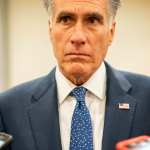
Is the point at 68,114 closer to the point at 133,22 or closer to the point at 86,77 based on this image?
the point at 86,77

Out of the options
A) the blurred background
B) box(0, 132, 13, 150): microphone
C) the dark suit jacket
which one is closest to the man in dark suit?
the dark suit jacket

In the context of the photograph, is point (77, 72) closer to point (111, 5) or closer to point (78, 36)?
point (78, 36)

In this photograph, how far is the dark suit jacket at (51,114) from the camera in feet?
4.19

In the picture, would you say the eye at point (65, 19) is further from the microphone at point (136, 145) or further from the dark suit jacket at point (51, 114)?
the microphone at point (136, 145)

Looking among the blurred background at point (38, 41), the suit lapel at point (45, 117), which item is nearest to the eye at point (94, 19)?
the suit lapel at point (45, 117)

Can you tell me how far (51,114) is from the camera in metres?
1.32

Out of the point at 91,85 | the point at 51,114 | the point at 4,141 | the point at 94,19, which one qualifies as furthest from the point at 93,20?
the point at 4,141

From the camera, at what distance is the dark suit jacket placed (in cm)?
128

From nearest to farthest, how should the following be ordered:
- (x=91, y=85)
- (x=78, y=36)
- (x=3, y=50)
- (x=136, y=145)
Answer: (x=136, y=145) < (x=78, y=36) < (x=91, y=85) < (x=3, y=50)

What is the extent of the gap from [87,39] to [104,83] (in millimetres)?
194

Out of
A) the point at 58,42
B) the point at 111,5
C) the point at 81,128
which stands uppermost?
the point at 111,5

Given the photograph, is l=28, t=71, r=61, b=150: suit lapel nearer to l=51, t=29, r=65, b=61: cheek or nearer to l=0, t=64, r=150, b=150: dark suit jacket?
l=0, t=64, r=150, b=150: dark suit jacket

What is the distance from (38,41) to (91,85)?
1.40 metres

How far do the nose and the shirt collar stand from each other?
0.52 feet
